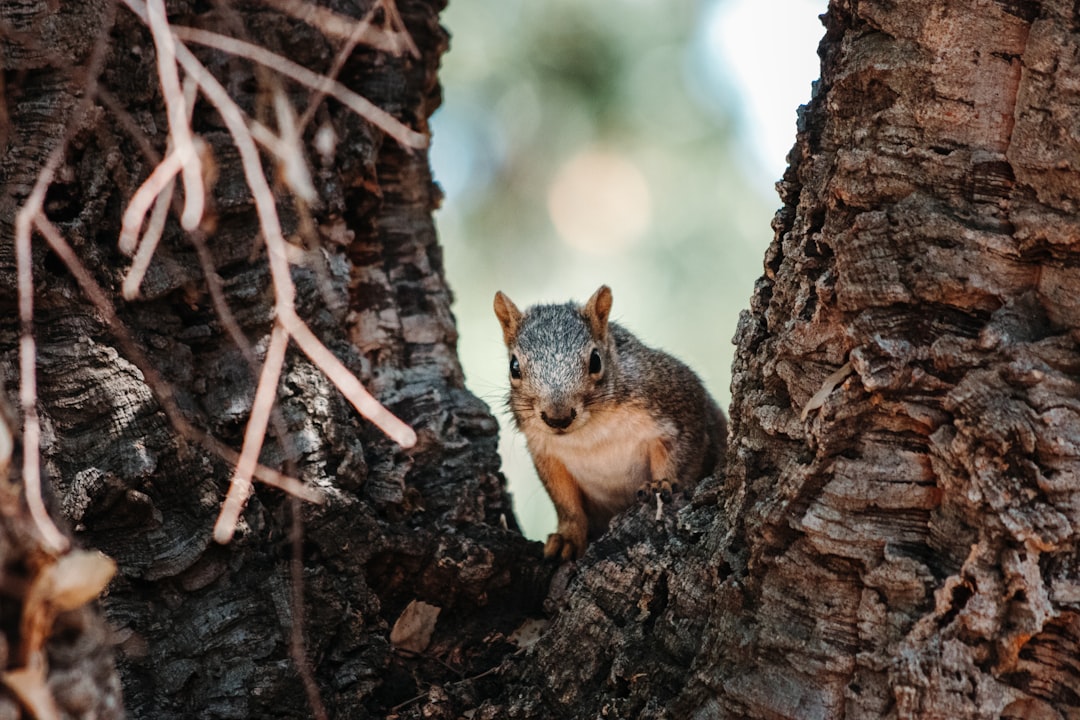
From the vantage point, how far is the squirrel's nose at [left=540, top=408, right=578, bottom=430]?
380cm

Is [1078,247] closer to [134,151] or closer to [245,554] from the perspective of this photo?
[245,554]

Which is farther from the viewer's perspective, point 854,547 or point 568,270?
point 568,270

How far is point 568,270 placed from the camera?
26.4 ft

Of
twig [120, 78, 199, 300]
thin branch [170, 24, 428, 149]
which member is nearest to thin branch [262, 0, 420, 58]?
thin branch [170, 24, 428, 149]

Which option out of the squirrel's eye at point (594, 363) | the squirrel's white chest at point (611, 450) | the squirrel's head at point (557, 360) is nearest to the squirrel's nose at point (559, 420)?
the squirrel's head at point (557, 360)

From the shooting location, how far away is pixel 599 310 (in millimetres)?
4426

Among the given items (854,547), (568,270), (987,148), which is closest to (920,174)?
(987,148)

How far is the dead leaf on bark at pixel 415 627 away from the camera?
294cm

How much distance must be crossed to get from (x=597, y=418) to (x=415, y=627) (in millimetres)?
1333

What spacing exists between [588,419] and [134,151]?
6.52 ft

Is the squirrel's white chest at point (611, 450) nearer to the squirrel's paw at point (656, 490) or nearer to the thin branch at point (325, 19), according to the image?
the squirrel's paw at point (656, 490)

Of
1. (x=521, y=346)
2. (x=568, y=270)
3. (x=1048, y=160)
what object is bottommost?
(x=1048, y=160)

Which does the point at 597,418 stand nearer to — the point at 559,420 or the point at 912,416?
the point at 559,420

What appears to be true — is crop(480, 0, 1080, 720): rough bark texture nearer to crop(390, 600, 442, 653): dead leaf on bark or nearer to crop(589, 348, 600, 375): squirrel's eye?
crop(390, 600, 442, 653): dead leaf on bark
